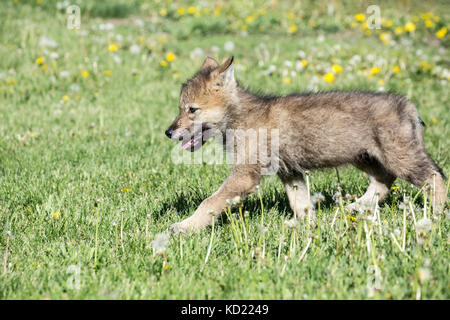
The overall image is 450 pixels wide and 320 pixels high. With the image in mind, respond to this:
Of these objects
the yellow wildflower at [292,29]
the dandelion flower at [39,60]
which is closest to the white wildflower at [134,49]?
the dandelion flower at [39,60]

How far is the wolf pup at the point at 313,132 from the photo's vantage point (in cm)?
388

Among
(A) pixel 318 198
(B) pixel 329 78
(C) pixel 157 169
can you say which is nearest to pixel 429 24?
(B) pixel 329 78

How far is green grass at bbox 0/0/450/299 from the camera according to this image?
110 inches

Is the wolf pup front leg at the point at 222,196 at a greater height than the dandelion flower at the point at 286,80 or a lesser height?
A: lesser

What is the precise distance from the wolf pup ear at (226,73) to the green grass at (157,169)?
0.96m

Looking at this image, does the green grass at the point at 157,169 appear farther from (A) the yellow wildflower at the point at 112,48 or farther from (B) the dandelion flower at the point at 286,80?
(A) the yellow wildflower at the point at 112,48

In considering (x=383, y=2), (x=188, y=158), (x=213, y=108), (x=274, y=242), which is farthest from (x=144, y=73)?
(x=383, y=2)

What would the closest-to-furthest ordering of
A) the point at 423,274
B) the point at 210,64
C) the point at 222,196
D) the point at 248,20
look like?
the point at 423,274 < the point at 222,196 < the point at 210,64 < the point at 248,20

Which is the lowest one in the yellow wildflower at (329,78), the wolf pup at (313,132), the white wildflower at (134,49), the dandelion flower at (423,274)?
the dandelion flower at (423,274)

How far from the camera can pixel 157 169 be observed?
5078 millimetres

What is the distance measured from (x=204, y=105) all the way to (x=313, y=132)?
3.03 feet

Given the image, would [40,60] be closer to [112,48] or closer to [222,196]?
[112,48]

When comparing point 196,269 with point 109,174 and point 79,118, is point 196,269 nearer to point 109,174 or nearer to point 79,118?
point 109,174

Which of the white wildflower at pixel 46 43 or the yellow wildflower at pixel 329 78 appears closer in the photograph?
the yellow wildflower at pixel 329 78
